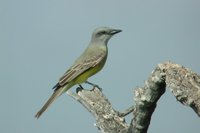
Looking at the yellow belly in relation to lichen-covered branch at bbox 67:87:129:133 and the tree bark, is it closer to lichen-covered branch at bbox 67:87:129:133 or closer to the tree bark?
lichen-covered branch at bbox 67:87:129:133

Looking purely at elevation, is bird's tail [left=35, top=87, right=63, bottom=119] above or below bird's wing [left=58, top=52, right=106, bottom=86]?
below

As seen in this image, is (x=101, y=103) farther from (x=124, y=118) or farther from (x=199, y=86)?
(x=199, y=86)

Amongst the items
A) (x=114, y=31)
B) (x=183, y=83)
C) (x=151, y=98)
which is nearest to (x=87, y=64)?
(x=114, y=31)

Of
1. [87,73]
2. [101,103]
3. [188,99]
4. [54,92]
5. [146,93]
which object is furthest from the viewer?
[87,73]

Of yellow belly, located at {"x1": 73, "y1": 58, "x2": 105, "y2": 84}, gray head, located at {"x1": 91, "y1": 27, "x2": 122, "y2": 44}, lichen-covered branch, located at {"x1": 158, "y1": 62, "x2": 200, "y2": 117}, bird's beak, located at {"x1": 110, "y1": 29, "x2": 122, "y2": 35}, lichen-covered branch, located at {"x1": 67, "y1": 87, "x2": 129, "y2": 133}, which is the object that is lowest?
yellow belly, located at {"x1": 73, "y1": 58, "x2": 105, "y2": 84}

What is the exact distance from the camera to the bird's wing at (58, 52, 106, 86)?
12289 millimetres

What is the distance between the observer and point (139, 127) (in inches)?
253

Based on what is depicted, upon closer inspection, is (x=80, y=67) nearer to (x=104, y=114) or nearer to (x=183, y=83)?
(x=104, y=114)

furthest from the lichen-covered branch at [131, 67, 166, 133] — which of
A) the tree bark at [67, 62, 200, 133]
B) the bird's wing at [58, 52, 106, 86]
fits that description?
the bird's wing at [58, 52, 106, 86]

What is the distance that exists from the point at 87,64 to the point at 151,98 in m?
6.79

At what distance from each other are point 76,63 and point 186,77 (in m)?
7.18

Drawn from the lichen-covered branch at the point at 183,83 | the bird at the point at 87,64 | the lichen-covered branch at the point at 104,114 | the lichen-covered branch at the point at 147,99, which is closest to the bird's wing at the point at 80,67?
the bird at the point at 87,64

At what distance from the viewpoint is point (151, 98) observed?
628 centimetres

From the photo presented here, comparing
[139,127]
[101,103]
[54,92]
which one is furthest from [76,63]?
[139,127]
